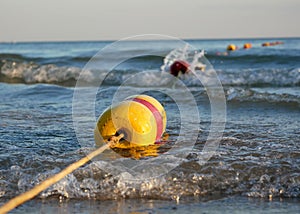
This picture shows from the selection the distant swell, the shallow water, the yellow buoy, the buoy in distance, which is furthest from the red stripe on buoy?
the buoy in distance

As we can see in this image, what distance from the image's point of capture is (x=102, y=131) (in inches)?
175

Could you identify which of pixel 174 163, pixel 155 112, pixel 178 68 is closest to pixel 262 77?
pixel 178 68

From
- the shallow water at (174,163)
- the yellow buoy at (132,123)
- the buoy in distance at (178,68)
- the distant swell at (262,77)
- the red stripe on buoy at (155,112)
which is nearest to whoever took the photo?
the shallow water at (174,163)

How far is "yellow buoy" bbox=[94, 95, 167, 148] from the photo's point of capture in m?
4.35

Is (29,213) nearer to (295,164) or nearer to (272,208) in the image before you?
(272,208)

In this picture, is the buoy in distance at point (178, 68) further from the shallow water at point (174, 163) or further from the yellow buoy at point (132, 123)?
the yellow buoy at point (132, 123)

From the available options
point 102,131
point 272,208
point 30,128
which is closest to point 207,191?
point 272,208

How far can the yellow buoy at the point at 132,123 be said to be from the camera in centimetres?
435

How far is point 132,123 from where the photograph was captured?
4.32 meters

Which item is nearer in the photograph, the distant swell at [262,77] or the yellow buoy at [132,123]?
the yellow buoy at [132,123]

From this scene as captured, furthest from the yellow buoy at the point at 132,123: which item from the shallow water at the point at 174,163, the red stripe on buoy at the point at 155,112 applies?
the shallow water at the point at 174,163

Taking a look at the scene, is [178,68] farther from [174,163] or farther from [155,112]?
[174,163]

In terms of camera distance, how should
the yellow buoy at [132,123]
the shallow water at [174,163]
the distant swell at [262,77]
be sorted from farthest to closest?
the distant swell at [262,77]
the yellow buoy at [132,123]
the shallow water at [174,163]

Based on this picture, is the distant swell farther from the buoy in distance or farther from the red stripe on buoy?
the red stripe on buoy
